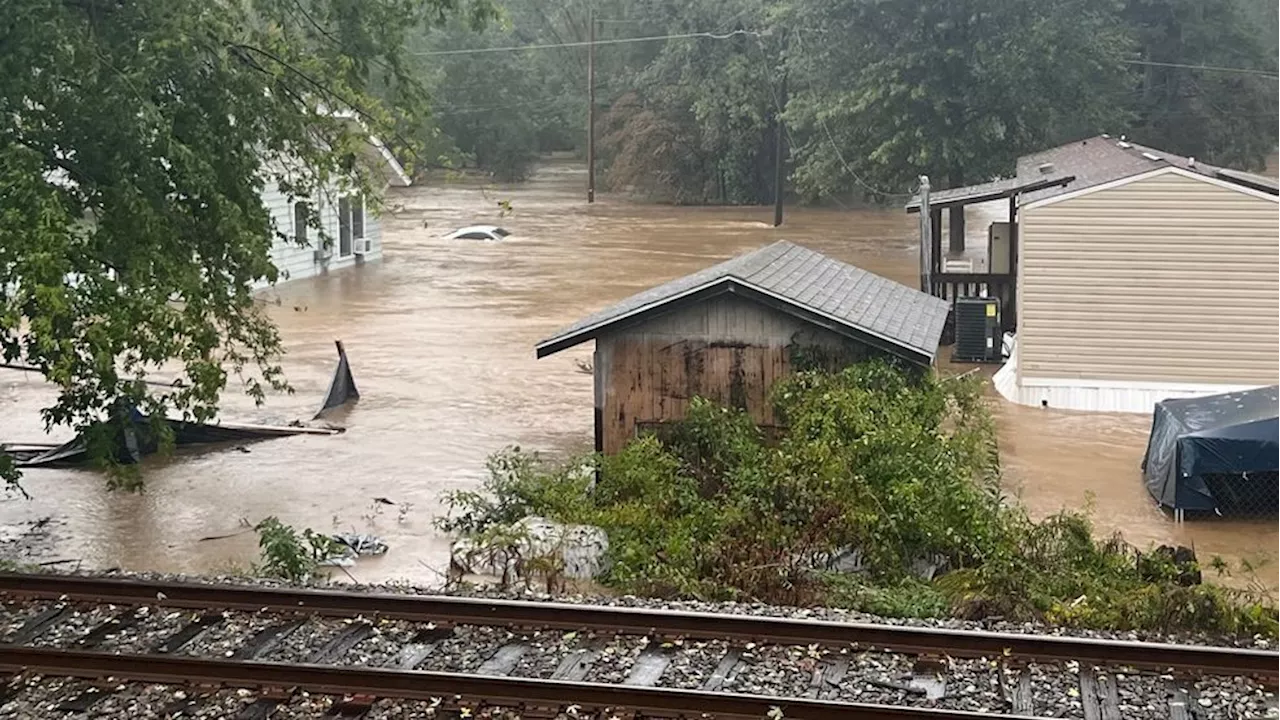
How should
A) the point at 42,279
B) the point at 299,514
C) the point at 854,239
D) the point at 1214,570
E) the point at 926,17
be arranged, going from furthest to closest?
the point at 854,239 → the point at 926,17 → the point at 299,514 → the point at 1214,570 → the point at 42,279

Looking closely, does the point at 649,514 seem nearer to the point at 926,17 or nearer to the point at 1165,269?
the point at 1165,269

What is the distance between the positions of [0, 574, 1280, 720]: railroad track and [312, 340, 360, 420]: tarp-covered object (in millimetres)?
11955

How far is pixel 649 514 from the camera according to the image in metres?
12.7

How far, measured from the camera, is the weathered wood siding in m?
14.7

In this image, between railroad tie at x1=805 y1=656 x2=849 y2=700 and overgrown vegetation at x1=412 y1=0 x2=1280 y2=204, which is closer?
railroad tie at x1=805 y1=656 x2=849 y2=700

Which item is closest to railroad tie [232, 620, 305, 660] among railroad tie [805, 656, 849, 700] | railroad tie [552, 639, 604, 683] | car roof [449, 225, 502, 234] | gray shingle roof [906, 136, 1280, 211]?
railroad tie [552, 639, 604, 683]

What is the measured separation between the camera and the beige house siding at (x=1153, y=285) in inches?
817

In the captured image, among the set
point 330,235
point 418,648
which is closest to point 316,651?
point 418,648

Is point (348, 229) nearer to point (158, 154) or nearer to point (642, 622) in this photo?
point (158, 154)

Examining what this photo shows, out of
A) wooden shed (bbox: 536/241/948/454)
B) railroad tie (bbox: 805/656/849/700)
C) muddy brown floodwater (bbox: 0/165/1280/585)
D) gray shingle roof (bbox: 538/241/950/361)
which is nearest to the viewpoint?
railroad tie (bbox: 805/656/849/700)

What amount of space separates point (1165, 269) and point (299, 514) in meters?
12.7

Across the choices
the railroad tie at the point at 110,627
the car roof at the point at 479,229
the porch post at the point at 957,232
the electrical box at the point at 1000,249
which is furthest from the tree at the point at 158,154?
the car roof at the point at 479,229

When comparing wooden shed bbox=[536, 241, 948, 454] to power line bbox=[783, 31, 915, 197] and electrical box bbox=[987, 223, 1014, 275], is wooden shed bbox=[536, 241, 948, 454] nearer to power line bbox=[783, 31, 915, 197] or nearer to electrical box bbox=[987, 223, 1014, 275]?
electrical box bbox=[987, 223, 1014, 275]

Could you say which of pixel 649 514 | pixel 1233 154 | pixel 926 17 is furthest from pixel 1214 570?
pixel 1233 154
